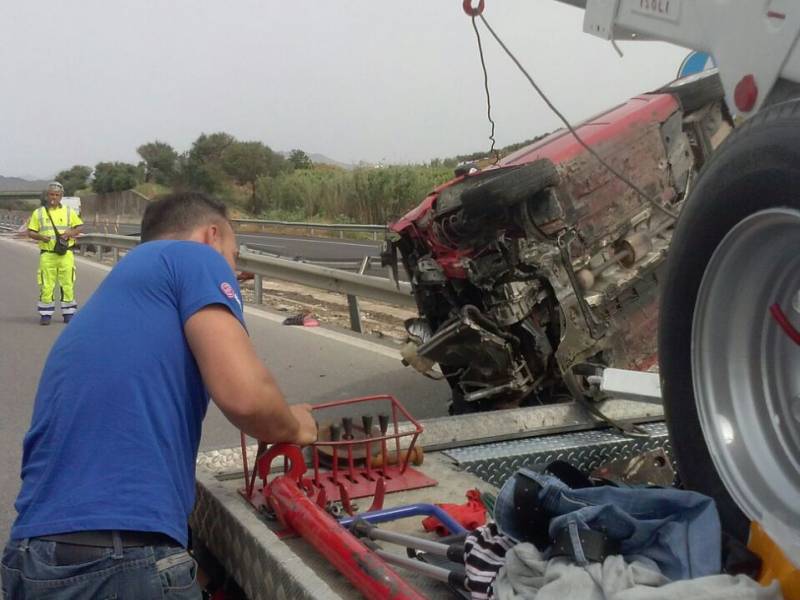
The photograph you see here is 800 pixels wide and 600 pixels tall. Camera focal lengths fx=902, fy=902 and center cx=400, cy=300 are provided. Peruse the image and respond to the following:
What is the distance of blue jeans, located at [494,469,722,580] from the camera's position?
182cm

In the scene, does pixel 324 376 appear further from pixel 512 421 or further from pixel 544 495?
pixel 544 495

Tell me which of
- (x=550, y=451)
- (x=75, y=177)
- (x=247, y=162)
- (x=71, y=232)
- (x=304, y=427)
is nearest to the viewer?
(x=304, y=427)

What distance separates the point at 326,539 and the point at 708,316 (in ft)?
3.58

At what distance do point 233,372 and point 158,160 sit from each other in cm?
6521

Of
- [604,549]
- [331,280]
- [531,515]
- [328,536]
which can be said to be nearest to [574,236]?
[328,536]

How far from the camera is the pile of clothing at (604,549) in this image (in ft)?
5.46

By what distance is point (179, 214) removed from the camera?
8.65 ft

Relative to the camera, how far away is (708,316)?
7.18ft

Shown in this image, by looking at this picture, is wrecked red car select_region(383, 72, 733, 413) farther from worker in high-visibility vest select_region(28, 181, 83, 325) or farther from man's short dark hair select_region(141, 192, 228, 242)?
worker in high-visibility vest select_region(28, 181, 83, 325)

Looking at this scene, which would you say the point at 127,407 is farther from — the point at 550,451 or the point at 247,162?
the point at 247,162

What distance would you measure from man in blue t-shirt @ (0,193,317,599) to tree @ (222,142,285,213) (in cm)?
5247

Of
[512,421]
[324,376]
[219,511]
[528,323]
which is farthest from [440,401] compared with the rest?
[219,511]

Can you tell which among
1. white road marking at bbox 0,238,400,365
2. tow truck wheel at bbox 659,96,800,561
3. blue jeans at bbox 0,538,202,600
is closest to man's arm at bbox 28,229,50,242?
white road marking at bbox 0,238,400,365

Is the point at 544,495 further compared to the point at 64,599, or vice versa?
the point at 64,599
